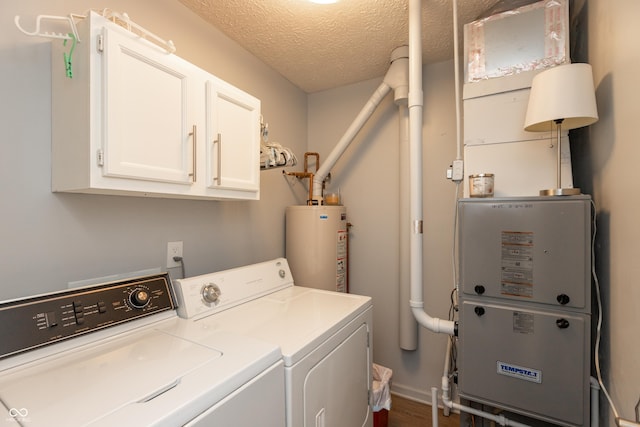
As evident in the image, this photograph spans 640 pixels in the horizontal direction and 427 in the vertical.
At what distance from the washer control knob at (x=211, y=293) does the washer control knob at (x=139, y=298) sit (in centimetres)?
24

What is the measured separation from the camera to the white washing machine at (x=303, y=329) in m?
1.12

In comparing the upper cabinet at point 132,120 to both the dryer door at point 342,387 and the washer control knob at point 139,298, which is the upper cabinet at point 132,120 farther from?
the dryer door at point 342,387

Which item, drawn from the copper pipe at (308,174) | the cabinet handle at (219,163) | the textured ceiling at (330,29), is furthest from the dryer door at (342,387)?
the textured ceiling at (330,29)

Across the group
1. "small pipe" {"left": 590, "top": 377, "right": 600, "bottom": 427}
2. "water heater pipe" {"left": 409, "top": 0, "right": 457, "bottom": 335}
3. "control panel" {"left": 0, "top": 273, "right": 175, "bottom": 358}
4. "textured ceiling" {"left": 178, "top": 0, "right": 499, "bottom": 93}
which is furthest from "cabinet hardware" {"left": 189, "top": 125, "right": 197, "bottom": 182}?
"small pipe" {"left": 590, "top": 377, "right": 600, "bottom": 427}

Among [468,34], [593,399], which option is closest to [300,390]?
[593,399]

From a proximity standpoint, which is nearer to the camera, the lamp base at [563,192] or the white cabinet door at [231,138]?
the lamp base at [563,192]

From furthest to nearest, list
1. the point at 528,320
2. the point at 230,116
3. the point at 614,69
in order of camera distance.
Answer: the point at 230,116 → the point at 528,320 → the point at 614,69

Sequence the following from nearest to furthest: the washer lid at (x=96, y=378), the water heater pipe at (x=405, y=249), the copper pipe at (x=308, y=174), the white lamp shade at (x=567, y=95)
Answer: the washer lid at (x=96, y=378)
the white lamp shade at (x=567, y=95)
the water heater pipe at (x=405, y=249)
the copper pipe at (x=308, y=174)

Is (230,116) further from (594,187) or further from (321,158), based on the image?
(594,187)

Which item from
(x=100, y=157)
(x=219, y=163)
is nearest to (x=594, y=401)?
(x=219, y=163)

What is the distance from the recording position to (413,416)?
216cm

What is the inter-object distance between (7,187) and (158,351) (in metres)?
0.80

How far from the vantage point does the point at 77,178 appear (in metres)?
1.05

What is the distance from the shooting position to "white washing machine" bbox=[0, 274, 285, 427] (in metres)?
0.70
